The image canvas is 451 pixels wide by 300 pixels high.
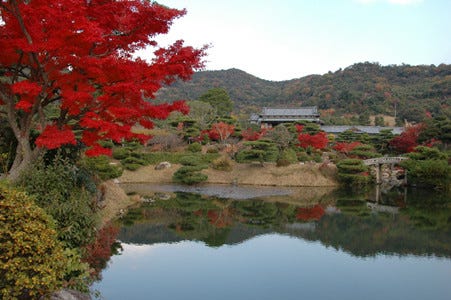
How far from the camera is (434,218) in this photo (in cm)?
1694

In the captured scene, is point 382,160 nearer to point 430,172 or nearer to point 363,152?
point 363,152

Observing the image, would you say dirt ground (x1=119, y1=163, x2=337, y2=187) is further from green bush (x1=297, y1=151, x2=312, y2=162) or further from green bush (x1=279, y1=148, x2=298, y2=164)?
green bush (x1=297, y1=151, x2=312, y2=162)

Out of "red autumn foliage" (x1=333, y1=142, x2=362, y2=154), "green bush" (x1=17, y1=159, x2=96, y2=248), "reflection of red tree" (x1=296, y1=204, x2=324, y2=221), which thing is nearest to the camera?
"green bush" (x1=17, y1=159, x2=96, y2=248)

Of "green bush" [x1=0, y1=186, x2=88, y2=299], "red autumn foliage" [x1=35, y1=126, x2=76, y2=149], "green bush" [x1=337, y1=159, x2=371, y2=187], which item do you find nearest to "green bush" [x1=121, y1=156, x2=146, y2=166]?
"green bush" [x1=337, y1=159, x2=371, y2=187]

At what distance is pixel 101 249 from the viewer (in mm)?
10555

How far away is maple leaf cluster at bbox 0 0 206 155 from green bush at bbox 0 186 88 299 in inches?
117

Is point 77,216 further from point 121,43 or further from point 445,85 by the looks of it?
point 445,85

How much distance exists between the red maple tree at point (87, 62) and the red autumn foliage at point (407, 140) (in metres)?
28.1

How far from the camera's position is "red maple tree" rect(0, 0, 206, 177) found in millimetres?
7514

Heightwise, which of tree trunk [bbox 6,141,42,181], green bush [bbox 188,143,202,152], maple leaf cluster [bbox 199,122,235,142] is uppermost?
tree trunk [bbox 6,141,42,181]

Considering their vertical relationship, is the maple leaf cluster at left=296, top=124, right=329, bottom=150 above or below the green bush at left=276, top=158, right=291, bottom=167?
above

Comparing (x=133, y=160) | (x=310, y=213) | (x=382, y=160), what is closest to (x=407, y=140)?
(x=382, y=160)

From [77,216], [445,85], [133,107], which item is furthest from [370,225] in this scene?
[445,85]

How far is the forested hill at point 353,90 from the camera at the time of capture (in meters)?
60.7
